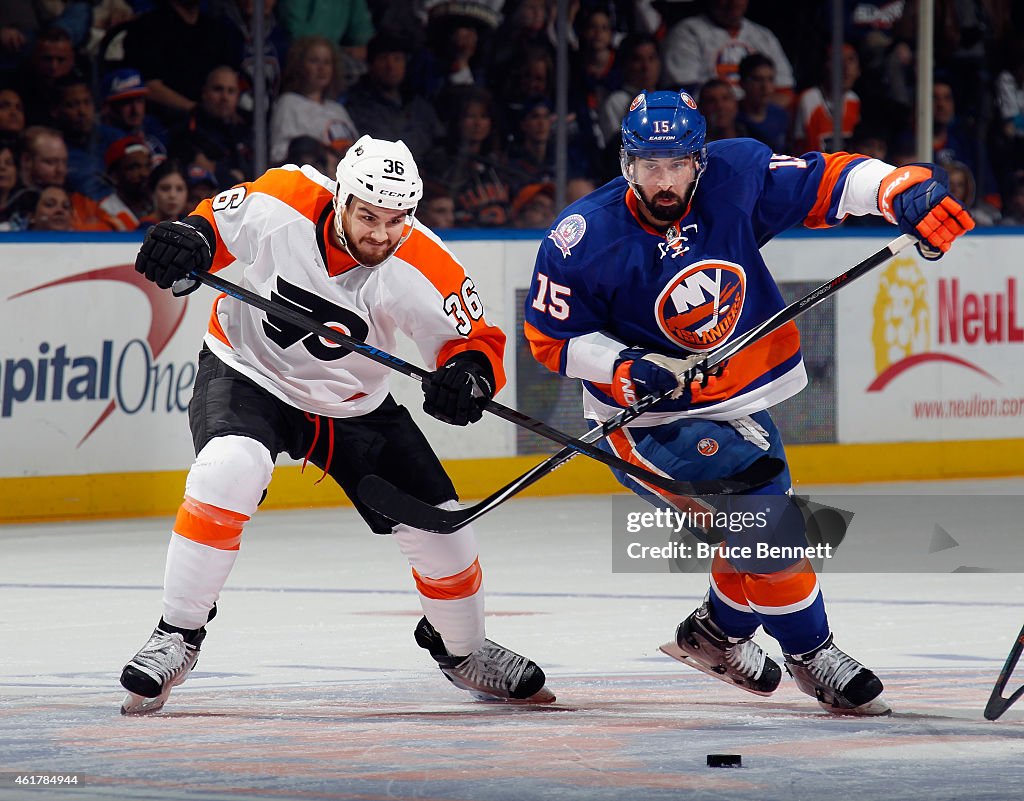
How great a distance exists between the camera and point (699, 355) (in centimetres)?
424

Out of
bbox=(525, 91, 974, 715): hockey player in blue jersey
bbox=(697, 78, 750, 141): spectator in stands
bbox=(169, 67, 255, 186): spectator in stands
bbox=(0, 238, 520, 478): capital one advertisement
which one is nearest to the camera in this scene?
bbox=(525, 91, 974, 715): hockey player in blue jersey

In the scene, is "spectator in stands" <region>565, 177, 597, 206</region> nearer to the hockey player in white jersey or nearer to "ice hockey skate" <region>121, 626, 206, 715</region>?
the hockey player in white jersey

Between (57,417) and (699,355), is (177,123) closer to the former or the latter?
(57,417)

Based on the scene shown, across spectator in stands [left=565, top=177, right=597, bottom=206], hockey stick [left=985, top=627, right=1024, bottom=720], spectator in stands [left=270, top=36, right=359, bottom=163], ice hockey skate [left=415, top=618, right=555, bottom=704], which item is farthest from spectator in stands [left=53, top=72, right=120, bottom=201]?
hockey stick [left=985, top=627, right=1024, bottom=720]

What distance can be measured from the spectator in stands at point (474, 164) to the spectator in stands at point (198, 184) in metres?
1.15

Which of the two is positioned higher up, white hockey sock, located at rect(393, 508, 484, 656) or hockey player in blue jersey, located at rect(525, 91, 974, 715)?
hockey player in blue jersey, located at rect(525, 91, 974, 715)

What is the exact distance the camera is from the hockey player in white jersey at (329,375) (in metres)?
4.11

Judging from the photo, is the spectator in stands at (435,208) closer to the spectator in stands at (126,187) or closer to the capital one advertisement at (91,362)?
the spectator in stands at (126,187)

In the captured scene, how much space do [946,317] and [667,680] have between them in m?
5.12

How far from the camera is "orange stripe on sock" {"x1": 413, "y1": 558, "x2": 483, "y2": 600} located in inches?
172

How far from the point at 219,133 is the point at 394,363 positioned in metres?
4.71

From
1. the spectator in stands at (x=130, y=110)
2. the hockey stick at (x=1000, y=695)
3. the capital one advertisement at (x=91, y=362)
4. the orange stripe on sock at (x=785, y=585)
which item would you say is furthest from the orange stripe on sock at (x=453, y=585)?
the spectator in stands at (x=130, y=110)

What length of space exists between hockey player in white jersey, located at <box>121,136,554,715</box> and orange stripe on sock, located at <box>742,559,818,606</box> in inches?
20.8

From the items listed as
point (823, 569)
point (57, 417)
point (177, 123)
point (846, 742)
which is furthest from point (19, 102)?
point (846, 742)
